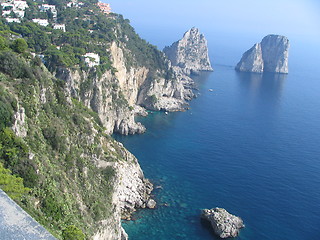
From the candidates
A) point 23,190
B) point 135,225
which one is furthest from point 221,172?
point 23,190

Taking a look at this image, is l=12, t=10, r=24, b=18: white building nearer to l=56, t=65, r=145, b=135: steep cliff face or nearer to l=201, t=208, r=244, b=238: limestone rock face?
l=56, t=65, r=145, b=135: steep cliff face

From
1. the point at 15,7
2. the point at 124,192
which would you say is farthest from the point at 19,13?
the point at 124,192

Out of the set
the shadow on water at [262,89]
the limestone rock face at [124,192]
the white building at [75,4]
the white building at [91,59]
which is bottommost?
the limestone rock face at [124,192]

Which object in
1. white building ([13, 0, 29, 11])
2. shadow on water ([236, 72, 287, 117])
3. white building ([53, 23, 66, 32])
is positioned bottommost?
shadow on water ([236, 72, 287, 117])

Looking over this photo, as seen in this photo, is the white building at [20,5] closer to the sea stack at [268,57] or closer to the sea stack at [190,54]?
the sea stack at [190,54]

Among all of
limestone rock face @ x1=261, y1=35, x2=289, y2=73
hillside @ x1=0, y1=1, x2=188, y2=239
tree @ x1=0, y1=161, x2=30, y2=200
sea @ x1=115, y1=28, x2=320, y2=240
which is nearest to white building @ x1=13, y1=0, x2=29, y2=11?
hillside @ x1=0, y1=1, x2=188, y2=239

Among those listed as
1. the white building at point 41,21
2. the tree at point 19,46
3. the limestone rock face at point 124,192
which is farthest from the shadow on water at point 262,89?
the tree at point 19,46
